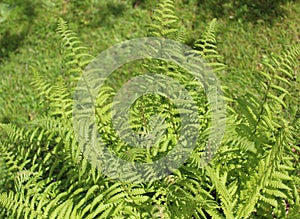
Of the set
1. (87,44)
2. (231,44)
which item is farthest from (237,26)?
(87,44)

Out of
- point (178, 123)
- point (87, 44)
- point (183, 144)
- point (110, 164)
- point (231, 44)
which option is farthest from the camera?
point (87, 44)

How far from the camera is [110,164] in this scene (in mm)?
2639

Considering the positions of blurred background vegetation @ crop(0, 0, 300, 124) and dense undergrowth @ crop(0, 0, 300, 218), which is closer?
dense undergrowth @ crop(0, 0, 300, 218)

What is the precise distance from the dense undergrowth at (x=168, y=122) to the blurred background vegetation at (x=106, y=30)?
0.01 metres

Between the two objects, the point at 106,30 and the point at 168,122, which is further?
the point at 106,30

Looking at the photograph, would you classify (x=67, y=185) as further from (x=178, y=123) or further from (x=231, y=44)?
(x=231, y=44)

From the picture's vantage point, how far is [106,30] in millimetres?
5238

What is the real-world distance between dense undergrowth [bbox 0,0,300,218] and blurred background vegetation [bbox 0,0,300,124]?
0.04ft

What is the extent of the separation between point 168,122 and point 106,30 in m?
2.55

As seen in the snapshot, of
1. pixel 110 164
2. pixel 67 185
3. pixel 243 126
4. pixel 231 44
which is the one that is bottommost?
pixel 67 185

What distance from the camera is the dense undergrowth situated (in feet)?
8.54

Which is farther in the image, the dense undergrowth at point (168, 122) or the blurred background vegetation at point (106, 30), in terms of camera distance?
the blurred background vegetation at point (106, 30)

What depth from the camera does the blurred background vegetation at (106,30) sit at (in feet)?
15.4

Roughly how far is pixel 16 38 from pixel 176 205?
11.9 feet
